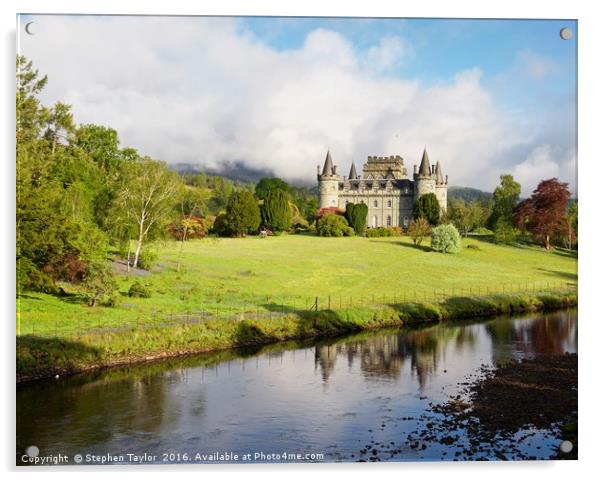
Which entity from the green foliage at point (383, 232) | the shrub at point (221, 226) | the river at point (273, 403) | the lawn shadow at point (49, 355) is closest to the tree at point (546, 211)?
the river at point (273, 403)

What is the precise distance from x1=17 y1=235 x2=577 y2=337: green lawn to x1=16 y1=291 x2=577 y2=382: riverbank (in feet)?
1.60

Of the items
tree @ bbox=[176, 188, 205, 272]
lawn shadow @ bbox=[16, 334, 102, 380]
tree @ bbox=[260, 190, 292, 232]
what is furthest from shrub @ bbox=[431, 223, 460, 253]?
lawn shadow @ bbox=[16, 334, 102, 380]

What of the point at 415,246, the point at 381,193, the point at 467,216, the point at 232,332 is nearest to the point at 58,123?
the point at 232,332

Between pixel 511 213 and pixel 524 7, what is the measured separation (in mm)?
12334

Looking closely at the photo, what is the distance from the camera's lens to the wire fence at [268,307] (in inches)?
554

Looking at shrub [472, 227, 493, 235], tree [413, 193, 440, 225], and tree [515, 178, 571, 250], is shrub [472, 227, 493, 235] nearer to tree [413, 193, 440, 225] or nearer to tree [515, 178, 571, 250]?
tree [413, 193, 440, 225]

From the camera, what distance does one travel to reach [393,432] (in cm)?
1027

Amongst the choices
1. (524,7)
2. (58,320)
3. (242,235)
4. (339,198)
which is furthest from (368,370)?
(339,198)

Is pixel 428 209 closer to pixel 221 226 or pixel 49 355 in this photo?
pixel 221 226

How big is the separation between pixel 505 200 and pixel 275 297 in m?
7.42

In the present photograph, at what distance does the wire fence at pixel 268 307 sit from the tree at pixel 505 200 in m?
2.40

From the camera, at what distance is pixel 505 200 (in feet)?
64.2

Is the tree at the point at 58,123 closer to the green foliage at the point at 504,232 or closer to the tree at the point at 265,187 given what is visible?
the green foliage at the point at 504,232
